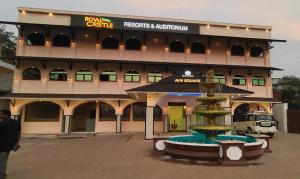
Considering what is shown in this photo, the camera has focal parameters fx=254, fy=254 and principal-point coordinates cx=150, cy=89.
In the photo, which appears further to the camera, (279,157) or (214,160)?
(279,157)

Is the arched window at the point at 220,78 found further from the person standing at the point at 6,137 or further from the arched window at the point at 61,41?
the person standing at the point at 6,137

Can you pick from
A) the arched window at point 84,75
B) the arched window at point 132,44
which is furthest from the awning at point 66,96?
the arched window at point 132,44

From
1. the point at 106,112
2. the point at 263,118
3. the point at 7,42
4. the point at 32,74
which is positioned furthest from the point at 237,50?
the point at 7,42

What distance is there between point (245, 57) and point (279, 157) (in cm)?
1825

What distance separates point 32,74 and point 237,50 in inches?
888

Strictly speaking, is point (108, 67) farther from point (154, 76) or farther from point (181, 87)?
point (181, 87)

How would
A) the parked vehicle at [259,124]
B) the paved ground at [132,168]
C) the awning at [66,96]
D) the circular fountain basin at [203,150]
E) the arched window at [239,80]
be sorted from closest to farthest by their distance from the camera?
the paved ground at [132,168]
the circular fountain basin at [203,150]
the parked vehicle at [259,124]
the awning at [66,96]
the arched window at [239,80]

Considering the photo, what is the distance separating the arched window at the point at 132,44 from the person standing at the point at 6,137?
20.6m

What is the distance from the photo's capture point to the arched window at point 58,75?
25856 mm

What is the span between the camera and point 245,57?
29062mm

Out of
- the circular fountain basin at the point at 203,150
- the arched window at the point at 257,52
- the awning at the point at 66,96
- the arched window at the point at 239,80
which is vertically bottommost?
the circular fountain basin at the point at 203,150

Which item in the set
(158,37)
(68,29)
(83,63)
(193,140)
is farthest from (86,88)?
(193,140)

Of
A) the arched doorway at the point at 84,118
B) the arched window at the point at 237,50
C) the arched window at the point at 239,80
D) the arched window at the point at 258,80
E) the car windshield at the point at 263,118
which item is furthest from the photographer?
the arched window at the point at 237,50

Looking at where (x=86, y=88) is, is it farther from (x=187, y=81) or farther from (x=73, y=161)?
(x=73, y=161)
